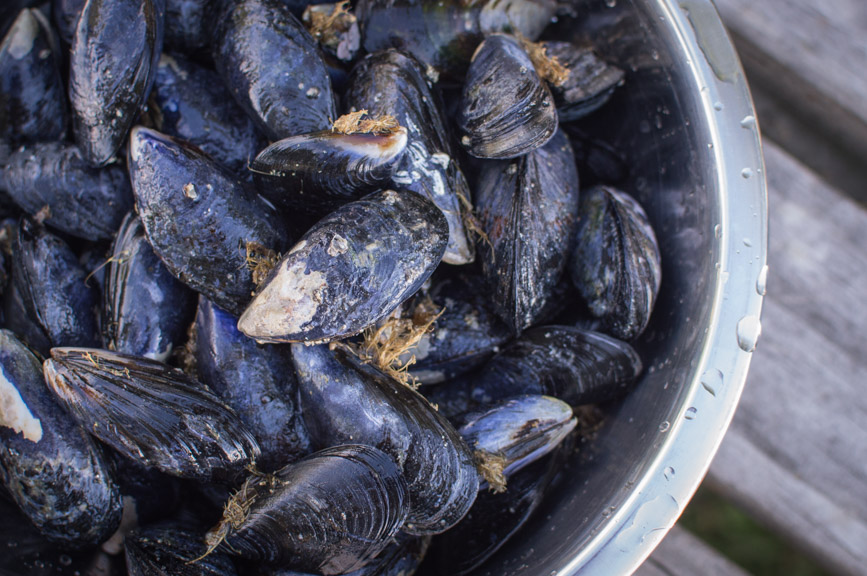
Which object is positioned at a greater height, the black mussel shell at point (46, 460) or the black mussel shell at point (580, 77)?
the black mussel shell at point (580, 77)

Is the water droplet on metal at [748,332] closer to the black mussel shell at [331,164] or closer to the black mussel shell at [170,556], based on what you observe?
the black mussel shell at [331,164]

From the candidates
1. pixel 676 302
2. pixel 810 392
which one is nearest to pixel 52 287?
pixel 676 302

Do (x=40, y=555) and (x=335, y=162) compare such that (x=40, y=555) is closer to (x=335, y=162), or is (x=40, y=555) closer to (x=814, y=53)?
(x=335, y=162)

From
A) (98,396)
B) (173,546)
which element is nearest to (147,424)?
(98,396)

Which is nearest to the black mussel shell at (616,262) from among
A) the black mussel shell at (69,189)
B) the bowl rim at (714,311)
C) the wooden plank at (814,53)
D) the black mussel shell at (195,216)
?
the bowl rim at (714,311)

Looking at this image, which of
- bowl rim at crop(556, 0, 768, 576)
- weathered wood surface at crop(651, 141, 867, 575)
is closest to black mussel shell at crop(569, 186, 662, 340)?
bowl rim at crop(556, 0, 768, 576)

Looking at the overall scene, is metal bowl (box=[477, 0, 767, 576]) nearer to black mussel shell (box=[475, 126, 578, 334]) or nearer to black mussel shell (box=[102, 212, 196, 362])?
black mussel shell (box=[475, 126, 578, 334])
